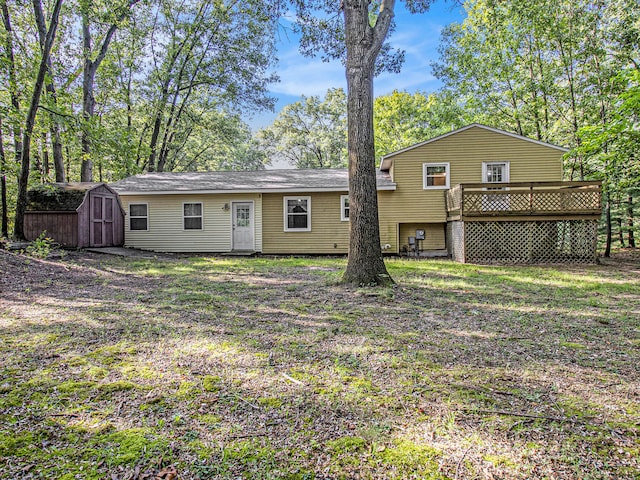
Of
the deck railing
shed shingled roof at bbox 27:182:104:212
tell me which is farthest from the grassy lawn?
shed shingled roof at bbox 27:182:104:212

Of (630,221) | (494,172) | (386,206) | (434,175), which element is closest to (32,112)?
(386,206)

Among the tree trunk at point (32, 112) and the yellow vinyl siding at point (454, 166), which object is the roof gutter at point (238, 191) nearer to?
the yellow vinyl siding at point (454, 166)

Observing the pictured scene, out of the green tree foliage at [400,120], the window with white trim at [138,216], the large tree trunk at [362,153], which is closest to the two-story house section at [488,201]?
the large tree trunk at [362,153]

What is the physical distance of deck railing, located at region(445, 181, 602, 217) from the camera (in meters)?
10.3

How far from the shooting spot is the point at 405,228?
13.3 metres

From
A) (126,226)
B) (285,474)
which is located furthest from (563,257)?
(126,226)

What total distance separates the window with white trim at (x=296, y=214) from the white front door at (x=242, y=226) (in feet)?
4.61

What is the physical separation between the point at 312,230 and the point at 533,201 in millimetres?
7283

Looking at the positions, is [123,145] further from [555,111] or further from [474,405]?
[555,111]

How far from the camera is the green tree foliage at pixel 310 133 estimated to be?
2894 cm

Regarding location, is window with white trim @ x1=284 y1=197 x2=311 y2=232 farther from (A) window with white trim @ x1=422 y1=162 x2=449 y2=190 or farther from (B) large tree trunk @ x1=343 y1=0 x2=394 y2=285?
(B) large tree trunk @ x1=343 y1=0 x2=394 y2=285

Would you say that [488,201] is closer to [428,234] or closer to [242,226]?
[428,234]

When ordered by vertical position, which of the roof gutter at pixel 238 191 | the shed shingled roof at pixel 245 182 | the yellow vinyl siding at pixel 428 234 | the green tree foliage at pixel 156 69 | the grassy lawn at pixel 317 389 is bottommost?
the grassy lawn at pixel 317 389

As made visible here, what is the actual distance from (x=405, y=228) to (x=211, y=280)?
8.33 m
